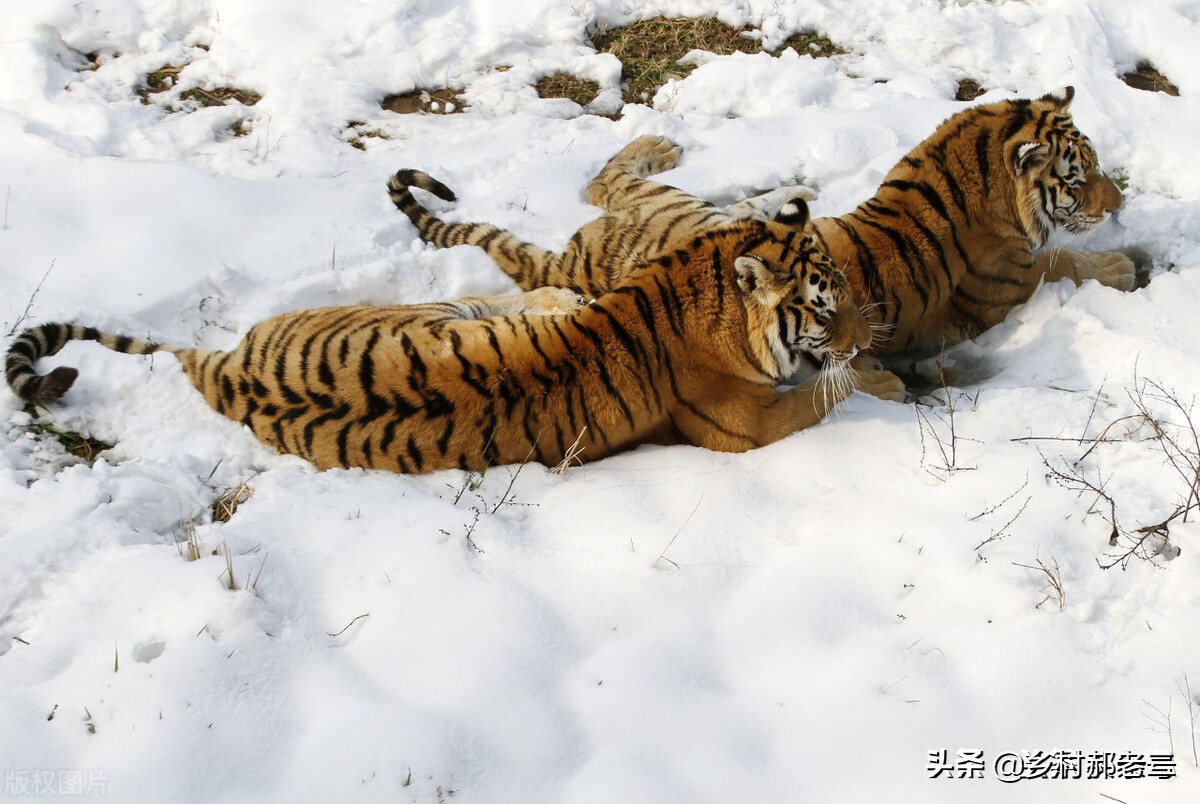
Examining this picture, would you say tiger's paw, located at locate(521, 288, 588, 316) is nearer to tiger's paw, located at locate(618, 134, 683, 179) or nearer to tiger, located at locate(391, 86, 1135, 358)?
tiger, located at locate(391, 86, 1135, 358)

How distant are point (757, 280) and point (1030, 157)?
5.33 ft

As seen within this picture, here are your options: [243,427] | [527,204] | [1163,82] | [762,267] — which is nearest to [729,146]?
[527,204]

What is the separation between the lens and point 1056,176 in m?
4.32

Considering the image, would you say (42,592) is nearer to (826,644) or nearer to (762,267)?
(826,644)

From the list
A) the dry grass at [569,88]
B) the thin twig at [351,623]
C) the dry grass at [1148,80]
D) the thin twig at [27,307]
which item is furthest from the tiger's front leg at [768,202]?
the thin twig at [27,307]

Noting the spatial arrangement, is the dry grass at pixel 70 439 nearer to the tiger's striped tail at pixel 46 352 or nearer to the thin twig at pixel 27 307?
the tiger's striped tail at pixel 46 352

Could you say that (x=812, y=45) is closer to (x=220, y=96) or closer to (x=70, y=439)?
(x=220, y=96)

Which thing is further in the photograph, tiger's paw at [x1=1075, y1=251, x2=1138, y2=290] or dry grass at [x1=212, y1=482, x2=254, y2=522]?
tiger's paw at [x1=1075, y1=251, x2=1138, y2=290]

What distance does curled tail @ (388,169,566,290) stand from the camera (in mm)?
4867

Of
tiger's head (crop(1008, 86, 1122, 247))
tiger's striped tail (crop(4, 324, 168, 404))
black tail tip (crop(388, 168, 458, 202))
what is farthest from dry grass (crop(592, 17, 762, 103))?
tiger's striped tail (crop(4, 324, 168, 404))

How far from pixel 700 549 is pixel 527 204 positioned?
289 centimetres

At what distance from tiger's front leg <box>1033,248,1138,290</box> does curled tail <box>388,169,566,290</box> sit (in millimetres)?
2454

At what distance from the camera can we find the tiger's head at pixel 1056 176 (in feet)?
14.0

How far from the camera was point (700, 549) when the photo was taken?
125 inches
